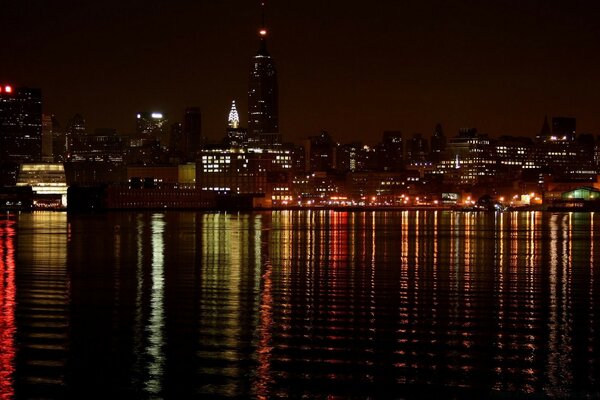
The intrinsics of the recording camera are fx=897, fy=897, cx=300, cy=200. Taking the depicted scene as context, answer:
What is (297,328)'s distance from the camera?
21.3 meters

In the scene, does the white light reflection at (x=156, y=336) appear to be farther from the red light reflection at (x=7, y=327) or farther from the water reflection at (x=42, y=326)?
the red light reflection at (x=7, y=327)

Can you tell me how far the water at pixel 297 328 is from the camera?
51.9 feet


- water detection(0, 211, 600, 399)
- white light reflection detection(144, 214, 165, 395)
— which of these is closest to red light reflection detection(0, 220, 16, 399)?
water detection(0, 211, 600, 399)

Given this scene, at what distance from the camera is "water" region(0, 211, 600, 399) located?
15820 millimetres

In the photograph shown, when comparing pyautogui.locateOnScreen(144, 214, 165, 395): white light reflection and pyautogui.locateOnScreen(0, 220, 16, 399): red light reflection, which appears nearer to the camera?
pyautogui.locateOnScreen(0, 220, 16, 399): red light reflection

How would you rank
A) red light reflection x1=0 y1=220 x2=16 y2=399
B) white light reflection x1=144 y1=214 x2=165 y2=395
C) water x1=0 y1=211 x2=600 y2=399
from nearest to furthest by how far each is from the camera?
red light reflection x1=0 y1=220 x2=16 y2=399, water x1=0 y1=211 x2=600 y2=399, white light reflection x1=144 y1=214 x2=165 y2=395

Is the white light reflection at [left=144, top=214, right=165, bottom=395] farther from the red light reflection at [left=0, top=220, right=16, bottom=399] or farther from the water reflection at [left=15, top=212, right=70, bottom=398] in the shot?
the red light reflection at [left=0, top=220, right=16, bottom=399]

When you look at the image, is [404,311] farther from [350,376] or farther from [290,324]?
[350,376]

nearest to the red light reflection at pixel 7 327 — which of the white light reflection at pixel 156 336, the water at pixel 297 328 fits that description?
the water at pixel 297 328

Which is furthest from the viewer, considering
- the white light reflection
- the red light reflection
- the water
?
the white light reflection

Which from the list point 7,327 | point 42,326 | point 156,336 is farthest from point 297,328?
point 7,327

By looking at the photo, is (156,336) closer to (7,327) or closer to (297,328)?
(297,328)

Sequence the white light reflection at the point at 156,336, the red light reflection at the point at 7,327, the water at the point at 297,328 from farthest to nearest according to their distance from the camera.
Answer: the white light reflection at the point at 156,336, the water at the point at 297,328, the red light reflection at the point at 7,327

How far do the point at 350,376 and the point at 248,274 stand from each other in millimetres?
18466
